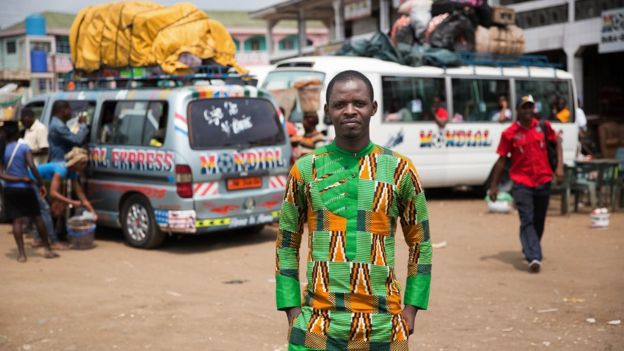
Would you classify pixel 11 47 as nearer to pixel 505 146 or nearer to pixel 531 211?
pixel 505 146

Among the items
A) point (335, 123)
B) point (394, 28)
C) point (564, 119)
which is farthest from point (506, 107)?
point (335, 123)

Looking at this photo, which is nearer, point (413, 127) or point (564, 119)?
point (413, 127)

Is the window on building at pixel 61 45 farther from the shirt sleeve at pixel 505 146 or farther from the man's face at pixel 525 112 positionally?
the man's face at pixel 525 112

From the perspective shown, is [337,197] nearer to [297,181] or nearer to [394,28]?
[297,181]

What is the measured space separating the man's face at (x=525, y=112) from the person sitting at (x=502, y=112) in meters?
6.51

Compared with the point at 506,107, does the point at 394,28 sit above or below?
A: above

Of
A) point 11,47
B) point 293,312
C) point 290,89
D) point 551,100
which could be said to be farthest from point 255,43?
point 293,312

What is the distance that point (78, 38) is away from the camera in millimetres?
11266

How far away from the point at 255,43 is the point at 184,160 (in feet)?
178

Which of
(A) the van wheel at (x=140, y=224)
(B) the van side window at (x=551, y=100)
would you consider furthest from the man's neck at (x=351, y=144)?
(B) the van side window at (x=551, y=100)

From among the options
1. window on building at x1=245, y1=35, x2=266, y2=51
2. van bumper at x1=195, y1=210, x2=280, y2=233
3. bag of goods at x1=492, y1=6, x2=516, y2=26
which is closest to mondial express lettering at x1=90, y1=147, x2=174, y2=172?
van bumper at x1=195, y1=210, x2=280, y2=233

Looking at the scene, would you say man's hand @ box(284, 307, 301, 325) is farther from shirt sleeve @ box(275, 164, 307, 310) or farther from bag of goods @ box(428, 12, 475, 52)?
bag of goods @ box(428, 12, 475, 52)

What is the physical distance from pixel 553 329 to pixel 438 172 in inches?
313

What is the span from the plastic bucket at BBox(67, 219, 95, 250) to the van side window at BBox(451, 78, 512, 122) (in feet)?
22.5
